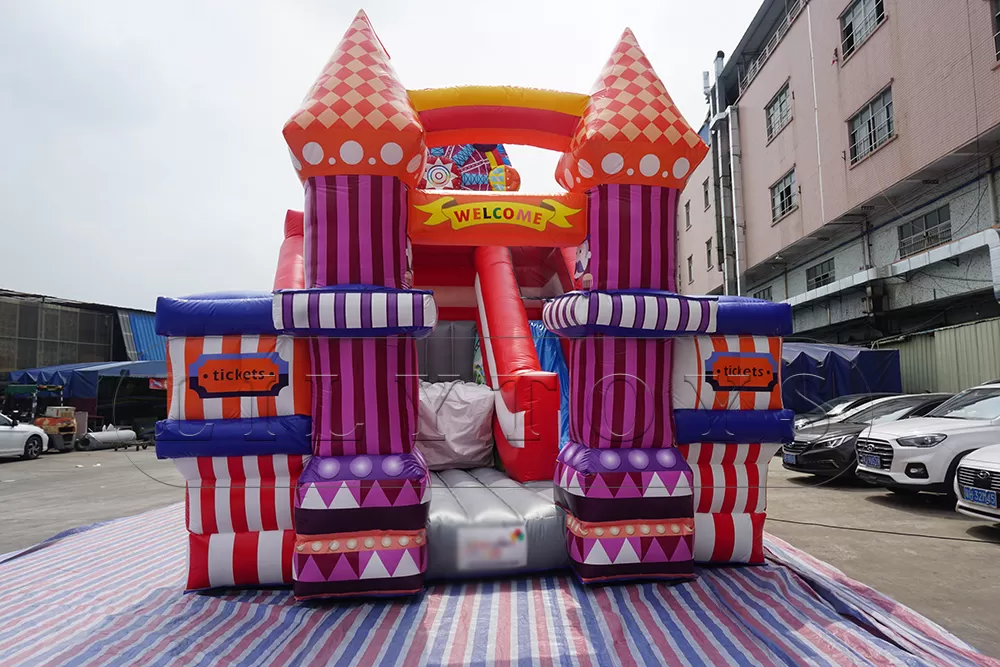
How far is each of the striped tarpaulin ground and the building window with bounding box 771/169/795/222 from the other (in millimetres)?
12933

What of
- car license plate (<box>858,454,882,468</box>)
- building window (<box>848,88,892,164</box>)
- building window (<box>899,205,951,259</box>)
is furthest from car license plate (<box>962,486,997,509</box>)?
building window (<box>848,88,892,164</box>)

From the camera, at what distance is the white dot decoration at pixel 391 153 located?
131 inches

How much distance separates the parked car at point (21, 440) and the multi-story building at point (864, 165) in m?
11.8

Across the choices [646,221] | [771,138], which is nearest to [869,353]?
[771,138]

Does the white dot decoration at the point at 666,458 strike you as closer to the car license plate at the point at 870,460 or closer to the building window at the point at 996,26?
the car license plate at the point at 870,460

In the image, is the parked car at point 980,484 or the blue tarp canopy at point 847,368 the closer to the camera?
the parked car at point 980,484

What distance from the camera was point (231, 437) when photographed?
333cm

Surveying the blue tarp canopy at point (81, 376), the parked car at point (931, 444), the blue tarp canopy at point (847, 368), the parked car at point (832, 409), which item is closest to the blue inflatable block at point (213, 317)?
the parked car at point (931, 444)

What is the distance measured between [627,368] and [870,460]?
4183mm

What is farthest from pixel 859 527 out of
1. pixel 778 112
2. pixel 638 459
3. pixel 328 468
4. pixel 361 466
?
pixel 778 112

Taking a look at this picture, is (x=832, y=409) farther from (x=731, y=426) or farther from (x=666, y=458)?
(x=666, y=458)

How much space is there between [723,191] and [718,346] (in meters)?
15.7

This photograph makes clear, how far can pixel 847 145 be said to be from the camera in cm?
1244

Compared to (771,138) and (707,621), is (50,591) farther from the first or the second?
(771,138)
